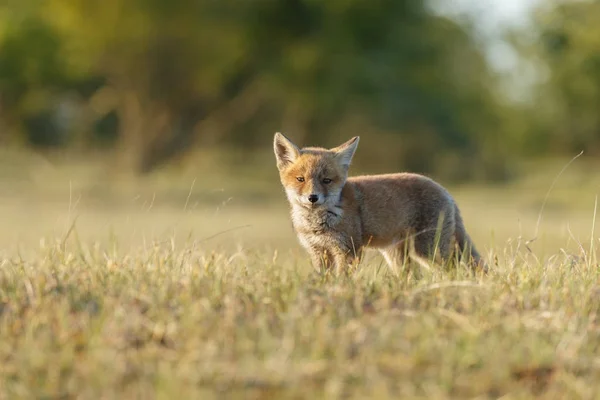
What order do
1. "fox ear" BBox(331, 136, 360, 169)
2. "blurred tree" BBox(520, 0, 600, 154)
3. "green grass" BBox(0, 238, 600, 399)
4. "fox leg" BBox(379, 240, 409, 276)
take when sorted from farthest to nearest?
"blurred tree" BBox(520, 0, 600, 154) < "fox leg" BBox(379, 240, 409, 276) < "fox ear" BBox(331, 136, 360, 169) < "green grass" BBox(0, 238, 600, 399)

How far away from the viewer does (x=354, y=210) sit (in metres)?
6.31

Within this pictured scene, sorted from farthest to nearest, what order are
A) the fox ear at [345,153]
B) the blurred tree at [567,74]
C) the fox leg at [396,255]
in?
the blurred tree at [567,74]
the fox leg at [396,255]
the fox ear at [345,153]

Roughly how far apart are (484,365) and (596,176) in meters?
31.1

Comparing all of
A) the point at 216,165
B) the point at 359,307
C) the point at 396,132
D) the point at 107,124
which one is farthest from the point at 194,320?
the point at 107,124

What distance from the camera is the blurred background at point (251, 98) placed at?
26.5 meters

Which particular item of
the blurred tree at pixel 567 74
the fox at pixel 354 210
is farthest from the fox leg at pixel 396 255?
the blurred tree at pixel 567 74

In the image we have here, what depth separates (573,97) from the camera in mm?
36562

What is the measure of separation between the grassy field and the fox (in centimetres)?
53

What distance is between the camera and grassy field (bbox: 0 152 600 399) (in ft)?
11.6

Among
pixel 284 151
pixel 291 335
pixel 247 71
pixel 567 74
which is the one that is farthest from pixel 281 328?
pixel 567 74

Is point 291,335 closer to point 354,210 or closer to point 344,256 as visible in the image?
point 344,256

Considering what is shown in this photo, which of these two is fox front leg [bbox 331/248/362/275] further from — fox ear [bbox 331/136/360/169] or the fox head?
fox ear [bbox 331/136/360/169]

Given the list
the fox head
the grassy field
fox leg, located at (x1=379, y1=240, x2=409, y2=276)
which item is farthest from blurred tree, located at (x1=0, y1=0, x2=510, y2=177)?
the grassy field

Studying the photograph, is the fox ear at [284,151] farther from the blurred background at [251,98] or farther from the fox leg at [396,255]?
the blurred background at [251,98]
